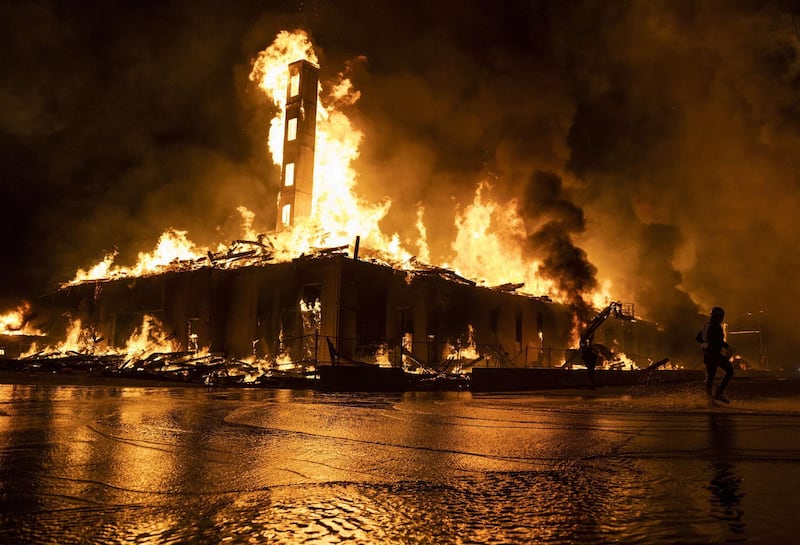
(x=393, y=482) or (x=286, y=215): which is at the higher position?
(x=286, y=215)

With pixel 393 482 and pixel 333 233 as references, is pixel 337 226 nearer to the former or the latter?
pixel 333 233

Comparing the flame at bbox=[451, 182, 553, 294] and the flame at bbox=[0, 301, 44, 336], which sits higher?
the flame at bbox=[451, 182, 553, 294]

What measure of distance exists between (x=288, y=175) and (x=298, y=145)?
1.91 meters

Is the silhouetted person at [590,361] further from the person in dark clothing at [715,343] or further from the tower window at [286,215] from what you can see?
the tower window at [286,215]

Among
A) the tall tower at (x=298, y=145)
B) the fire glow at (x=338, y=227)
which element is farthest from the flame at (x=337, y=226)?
the tall tower at (x=298, y=145)

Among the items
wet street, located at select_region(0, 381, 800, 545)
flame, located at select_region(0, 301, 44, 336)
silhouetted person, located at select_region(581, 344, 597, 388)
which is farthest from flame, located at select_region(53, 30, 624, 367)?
wet street, located at select_region(0, 381, 800, 545)

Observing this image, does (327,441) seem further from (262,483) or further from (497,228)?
(497,228)

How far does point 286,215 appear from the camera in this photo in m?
36.9

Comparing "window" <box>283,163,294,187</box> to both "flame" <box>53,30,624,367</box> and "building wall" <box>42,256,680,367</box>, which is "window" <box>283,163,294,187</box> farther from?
"building wall" <box>42,256,680,367</box>

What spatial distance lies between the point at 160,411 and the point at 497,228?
122 feet

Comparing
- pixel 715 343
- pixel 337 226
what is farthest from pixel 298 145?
pixel 715 343

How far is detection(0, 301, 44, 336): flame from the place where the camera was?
38.9 meters

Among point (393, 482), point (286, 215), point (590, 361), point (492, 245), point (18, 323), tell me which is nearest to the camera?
point (393, 482)

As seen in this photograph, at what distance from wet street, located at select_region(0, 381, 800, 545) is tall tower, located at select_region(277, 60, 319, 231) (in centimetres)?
3026
